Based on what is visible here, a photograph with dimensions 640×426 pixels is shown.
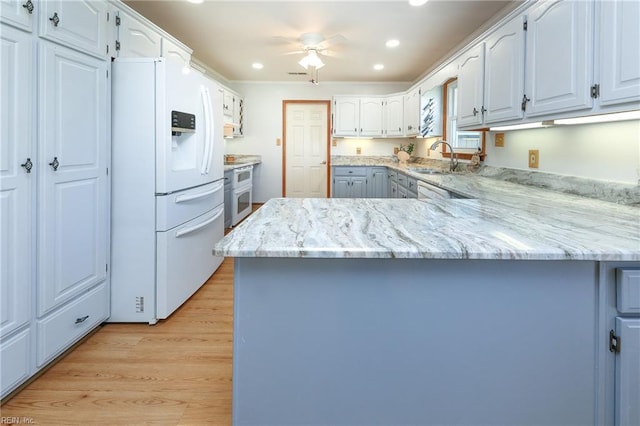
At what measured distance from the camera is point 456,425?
1198 mm

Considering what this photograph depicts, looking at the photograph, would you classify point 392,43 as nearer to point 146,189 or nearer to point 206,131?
point 206,131

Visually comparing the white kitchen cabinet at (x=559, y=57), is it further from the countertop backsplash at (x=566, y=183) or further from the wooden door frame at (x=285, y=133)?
the wooden door frame at (x=285, y=133)

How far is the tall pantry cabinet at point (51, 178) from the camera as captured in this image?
1.70 metres

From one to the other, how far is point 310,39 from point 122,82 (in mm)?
2424

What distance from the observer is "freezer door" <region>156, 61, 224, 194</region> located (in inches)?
100

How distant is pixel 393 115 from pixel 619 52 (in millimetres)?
4992

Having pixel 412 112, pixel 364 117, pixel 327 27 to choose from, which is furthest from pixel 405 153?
pixel 327 27

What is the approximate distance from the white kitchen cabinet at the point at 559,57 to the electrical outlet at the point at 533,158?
0.69 metres

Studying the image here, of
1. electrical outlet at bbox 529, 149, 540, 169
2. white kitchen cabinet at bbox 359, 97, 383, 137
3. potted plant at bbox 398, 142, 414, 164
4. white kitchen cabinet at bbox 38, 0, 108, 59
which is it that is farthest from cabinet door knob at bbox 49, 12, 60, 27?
white kitchen cabinet at bbox 359, 97, 383, 137

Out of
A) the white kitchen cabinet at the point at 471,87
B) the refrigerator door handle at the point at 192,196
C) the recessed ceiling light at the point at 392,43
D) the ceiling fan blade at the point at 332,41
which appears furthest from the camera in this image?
the recessed ceiling light at the point at 392,43

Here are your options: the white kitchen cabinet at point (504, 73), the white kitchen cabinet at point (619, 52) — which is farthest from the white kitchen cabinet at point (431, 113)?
the white kitchen cabinet at point (619, 52)

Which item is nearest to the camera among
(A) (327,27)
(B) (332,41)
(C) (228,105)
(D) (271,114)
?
(A) (327,27)

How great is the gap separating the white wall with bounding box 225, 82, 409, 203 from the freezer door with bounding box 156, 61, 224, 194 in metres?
3.84

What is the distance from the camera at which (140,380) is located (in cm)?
194
